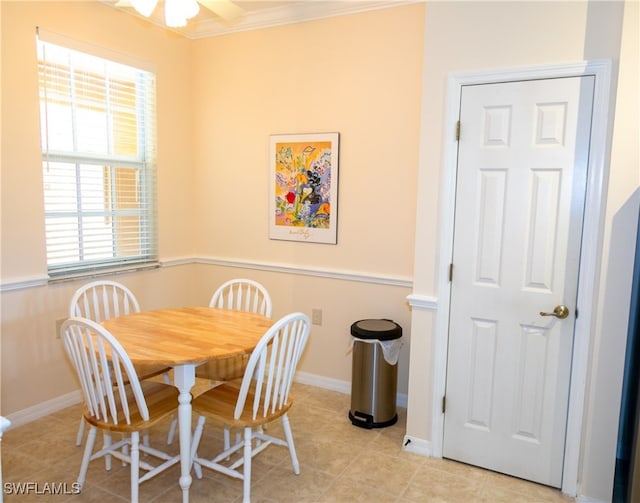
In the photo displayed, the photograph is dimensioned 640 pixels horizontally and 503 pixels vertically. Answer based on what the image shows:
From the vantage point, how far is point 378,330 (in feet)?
10.0

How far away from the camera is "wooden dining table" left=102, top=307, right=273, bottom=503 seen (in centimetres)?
218

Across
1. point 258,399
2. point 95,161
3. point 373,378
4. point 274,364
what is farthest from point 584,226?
point 95,161

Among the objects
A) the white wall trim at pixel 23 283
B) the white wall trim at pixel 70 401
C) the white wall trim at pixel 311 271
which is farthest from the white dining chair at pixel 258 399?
the white wall trim at pixel 23 283

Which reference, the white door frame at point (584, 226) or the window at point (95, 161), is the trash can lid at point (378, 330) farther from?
the window at point (95, 161)

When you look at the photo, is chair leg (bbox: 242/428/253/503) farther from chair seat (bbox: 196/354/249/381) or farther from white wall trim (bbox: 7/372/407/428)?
white wall trim (bbox: 7/372/407/428)

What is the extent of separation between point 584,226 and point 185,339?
2074mm

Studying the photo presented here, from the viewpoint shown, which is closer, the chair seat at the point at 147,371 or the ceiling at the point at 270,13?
the chair seat at the point at 147,371

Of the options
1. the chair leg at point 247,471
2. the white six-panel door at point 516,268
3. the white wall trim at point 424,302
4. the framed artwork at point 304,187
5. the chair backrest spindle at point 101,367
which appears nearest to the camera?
the chair backrest spindle at point 101,367

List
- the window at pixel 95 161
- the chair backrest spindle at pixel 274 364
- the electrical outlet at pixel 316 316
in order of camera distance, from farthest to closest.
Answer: the electrical outlet at pixel 316 316 → the window at pixel 95 161 → the chair backrest spindle at pixel 274 364

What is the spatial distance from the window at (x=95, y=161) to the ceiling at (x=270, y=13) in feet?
1.82

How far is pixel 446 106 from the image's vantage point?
100 inches

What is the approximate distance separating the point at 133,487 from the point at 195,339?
2.35 feet

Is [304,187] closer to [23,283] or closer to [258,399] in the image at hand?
[258,399]

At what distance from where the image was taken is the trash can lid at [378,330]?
3.02m
